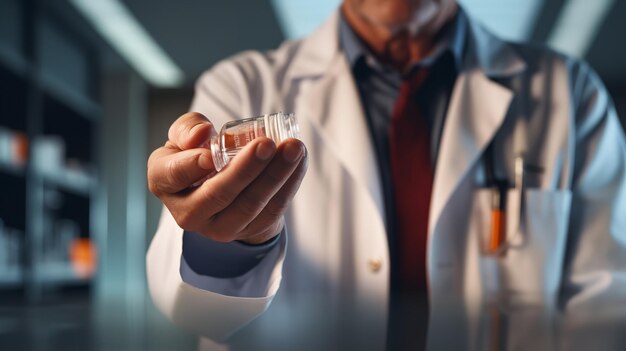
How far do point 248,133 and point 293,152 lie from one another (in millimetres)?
88

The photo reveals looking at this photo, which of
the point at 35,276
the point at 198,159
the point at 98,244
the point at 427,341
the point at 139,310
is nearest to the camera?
the point at 427,341

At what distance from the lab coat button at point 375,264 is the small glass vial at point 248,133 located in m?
0.64

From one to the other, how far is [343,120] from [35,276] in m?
2.65

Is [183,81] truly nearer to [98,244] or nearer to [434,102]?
[98,244]

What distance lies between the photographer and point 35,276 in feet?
11.1

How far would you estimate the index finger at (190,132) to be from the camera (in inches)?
25.9

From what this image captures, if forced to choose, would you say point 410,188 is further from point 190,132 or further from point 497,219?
point 190,132

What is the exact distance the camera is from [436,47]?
1.45 meters

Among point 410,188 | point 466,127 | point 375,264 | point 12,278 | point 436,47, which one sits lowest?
point 12,278

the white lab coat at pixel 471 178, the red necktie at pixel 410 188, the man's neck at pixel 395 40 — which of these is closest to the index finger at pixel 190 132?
the white lab coat at pixel 471 178

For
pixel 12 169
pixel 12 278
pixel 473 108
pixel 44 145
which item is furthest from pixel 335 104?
pixel 44 145

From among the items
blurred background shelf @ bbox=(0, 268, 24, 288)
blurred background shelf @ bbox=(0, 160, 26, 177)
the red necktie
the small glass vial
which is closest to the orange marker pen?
the red necktie

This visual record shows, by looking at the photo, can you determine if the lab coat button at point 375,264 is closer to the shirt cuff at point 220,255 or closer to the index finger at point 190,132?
the shirt cuff at point 220,255

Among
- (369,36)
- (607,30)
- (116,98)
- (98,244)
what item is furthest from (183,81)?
(369,36)
